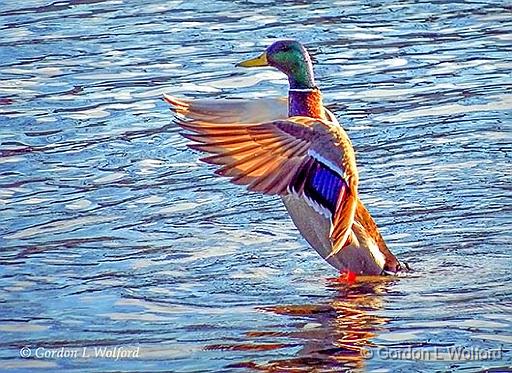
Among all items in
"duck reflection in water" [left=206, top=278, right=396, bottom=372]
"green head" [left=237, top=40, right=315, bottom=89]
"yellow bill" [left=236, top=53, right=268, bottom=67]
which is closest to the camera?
"duck reflection in water" [left=206, top=278, right=396, bottom=372]

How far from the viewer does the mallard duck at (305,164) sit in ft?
26.7

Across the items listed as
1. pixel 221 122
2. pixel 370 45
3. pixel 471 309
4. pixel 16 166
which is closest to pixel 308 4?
pixel 370 45

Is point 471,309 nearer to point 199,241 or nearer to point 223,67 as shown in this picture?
point 199,241

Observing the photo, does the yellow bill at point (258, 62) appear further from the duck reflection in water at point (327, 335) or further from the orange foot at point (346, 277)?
the duck reflection in water at point (327, 335)

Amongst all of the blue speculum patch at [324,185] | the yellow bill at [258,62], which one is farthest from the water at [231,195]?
the yellow bill at [258,62]

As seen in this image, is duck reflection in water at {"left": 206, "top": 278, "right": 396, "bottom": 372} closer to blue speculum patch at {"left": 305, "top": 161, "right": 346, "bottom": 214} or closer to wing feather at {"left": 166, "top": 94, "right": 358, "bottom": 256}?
wing feather at {"left": 166, "top": 94, "right": 358, "bottom": 256}

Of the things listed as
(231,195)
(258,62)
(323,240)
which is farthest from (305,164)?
(231,195)

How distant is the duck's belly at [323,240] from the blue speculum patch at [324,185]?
19cm

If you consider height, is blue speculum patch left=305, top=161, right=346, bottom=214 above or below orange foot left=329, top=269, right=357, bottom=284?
above

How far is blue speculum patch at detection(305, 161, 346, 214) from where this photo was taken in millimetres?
8203

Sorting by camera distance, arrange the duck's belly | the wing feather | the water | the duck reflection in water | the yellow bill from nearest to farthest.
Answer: the duck reflection in water < the water < the wing feather < the duck's belly < the yellow bill

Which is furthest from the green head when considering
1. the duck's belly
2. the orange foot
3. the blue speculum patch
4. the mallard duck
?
the orange foot

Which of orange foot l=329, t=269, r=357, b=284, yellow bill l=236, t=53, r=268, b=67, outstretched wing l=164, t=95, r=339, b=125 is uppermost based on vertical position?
yellow bill l=236, t=53, r=268, b=67

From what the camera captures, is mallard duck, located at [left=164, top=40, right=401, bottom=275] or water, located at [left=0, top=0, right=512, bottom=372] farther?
mallard duck, located at [left=164, top=40, right=401, bottom=275]
